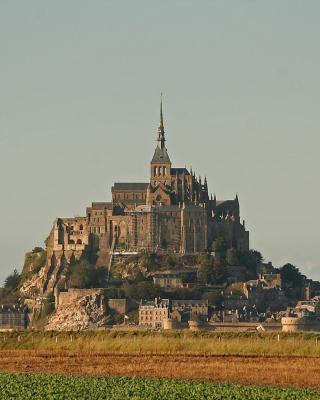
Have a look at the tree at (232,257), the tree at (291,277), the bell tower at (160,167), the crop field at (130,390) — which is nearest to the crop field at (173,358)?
the crop field at (130,390)

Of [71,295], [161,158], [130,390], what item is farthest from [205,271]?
[130,390]

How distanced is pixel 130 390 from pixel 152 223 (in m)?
100

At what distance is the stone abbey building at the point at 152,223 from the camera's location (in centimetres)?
14300

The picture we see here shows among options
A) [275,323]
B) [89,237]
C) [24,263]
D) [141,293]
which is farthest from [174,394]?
[24,263]

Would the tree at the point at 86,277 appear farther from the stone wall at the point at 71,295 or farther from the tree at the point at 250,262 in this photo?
the tree at the point at 250,262

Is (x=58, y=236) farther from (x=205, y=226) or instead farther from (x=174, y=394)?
(x=174, y=394)

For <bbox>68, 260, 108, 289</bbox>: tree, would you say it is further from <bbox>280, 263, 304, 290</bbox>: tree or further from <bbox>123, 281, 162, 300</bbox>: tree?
<bbox>280, 263, 304, 290</bbox>: tree

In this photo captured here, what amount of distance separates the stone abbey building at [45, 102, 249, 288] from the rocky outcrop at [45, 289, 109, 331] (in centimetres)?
739

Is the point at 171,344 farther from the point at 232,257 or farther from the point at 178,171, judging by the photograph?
the point at 178,171

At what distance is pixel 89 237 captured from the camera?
145375mm

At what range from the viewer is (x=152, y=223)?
143m

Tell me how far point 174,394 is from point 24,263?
114653 mm

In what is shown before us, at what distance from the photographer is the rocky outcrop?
441 feet

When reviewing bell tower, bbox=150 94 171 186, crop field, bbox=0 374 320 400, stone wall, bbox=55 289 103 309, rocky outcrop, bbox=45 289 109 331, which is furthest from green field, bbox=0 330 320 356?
bell tower, bbox=150 94 171 186
